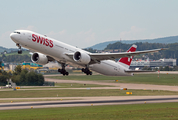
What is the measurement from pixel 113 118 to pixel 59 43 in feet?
76.6

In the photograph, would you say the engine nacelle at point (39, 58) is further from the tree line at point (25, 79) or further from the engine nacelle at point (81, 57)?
the tree line at point (25, 79)

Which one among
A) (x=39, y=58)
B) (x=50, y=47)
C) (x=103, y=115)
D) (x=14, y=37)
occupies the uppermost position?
(x=14, y=37)

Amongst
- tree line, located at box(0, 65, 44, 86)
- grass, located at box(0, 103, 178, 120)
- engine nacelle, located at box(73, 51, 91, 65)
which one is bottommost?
grass, located at box(0, 103, 178, 120)

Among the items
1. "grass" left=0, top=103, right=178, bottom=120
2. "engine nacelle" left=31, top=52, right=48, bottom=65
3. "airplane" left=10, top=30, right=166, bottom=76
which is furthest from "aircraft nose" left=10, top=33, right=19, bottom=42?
"grass" left=0, top=103, right=178, bottom=120

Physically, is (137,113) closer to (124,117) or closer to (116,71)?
(124,117)

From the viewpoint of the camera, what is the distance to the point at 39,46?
43.6 m

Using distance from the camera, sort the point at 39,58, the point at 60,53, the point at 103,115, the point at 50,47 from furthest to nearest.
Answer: the point at 39,58, the point at 60,53, the point at 50,47, the point at 103,115

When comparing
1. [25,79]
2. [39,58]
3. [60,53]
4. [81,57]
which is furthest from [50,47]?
[25,79]

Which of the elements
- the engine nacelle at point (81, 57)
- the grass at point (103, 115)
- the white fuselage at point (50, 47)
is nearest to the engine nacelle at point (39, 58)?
the white fuselage at point (50, 47)

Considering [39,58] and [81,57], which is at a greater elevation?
[39,58]

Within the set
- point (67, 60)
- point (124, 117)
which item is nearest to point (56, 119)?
point (124, 117)

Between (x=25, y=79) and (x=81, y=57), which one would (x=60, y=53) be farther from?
(x=25, y=79)

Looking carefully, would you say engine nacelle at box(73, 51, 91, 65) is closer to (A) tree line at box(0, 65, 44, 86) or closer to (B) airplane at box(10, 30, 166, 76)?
(B) airplane at box(10, 30, 166, 76)

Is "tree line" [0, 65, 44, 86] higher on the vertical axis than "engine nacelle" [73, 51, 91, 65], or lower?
lower
